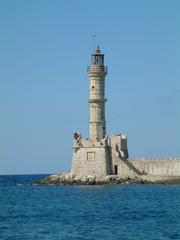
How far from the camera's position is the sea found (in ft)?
97.8

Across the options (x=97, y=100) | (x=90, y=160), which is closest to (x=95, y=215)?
(x=90, y=160)

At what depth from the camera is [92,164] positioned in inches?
2458

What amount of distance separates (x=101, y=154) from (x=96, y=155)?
433 millimetres

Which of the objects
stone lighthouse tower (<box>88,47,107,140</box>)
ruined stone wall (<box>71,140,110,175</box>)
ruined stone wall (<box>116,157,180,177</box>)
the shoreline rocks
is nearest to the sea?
the shoreline rocks

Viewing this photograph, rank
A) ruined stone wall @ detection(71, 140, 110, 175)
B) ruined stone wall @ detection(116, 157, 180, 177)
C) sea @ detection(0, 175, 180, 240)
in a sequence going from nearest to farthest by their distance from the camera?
sea @ detection(0, 175, 180, 240), ruined stone wall @ detection(116, 157, 180, 177), ruined stone wall @ detection(71, 140, 110, 175)

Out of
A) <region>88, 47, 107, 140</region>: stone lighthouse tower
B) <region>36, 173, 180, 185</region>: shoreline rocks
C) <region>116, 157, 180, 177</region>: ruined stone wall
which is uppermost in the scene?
<region>88, 47, 107, 140</region>: stone lighthouse tower

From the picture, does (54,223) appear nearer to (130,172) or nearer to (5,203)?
(5,203)

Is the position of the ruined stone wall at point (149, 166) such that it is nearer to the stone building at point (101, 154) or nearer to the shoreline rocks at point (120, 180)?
the stone building at point (101, 154)

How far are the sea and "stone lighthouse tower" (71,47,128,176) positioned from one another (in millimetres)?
4797

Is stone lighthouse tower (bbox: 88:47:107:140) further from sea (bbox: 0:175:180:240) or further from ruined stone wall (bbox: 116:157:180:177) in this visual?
sea (bbox: 0:175:180:240)

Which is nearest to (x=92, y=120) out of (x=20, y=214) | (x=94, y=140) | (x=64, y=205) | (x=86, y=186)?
(x=94, y=140)

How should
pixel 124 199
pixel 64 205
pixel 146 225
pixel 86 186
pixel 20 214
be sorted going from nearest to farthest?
pixel 146 225 < pixel 20 214 < pixel 64 205 < pixel 124 199 < pixel 86 186

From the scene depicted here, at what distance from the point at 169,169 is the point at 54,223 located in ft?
96.5

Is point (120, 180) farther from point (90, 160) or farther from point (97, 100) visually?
point (97, 100)
